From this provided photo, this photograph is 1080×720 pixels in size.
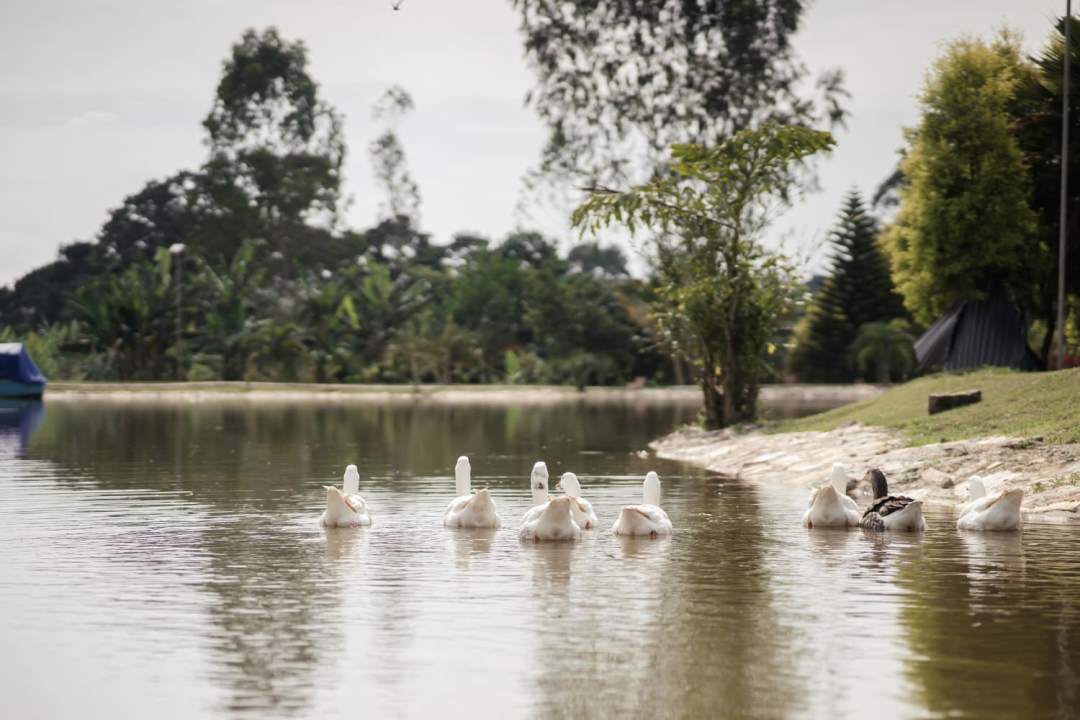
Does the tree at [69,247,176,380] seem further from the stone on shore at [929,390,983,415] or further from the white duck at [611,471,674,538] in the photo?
the white duck at [611,471,674,538]

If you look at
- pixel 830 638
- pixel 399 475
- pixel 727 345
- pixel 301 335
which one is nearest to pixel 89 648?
pixel 830 638

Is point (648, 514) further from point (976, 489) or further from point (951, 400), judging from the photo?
point (951, 400)

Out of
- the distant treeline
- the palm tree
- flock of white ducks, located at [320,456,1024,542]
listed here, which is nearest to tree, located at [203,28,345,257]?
the distant treeline

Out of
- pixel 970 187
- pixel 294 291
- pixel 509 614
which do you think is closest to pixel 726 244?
pixel 970 187

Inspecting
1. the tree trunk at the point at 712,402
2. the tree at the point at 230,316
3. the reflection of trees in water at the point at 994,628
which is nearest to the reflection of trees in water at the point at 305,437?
the tree trunk at the point at 712,402

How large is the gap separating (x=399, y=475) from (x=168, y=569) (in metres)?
11.6

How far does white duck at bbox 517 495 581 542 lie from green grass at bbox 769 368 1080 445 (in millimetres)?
8175

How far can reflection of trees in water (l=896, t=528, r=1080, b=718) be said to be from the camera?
898 cm

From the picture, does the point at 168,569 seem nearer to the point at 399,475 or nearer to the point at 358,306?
the point at 399,475

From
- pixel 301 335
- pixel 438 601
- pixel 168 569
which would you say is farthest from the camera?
pixel 301 335

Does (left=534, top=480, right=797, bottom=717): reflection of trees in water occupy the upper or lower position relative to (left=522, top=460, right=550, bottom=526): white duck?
lower

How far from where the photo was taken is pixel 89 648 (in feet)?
34.0

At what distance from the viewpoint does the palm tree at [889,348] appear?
6488 cm

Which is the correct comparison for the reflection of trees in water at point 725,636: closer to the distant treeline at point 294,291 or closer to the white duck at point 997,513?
the white duck at point 997,513
